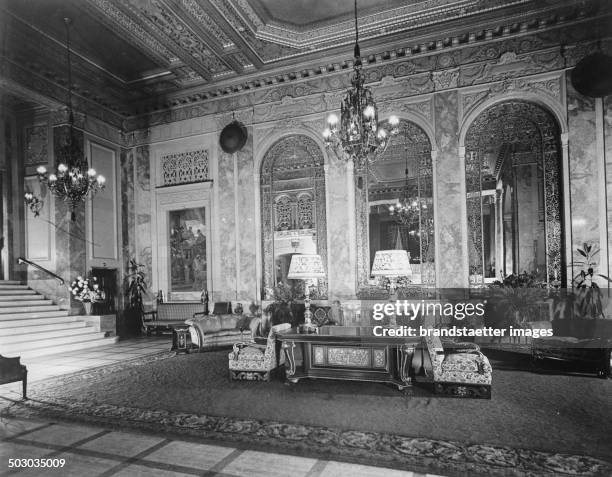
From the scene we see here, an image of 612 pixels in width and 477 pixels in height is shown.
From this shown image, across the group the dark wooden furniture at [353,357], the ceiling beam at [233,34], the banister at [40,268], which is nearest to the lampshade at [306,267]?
the dark wooden furniture at [353,357]

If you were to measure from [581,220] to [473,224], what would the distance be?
1.58 m

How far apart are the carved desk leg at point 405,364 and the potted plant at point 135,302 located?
23.1ft

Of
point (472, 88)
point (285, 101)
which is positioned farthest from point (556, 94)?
point (285, 101)

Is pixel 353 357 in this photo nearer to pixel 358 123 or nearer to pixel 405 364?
pixel 405 364

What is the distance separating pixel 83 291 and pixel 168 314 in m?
1.76

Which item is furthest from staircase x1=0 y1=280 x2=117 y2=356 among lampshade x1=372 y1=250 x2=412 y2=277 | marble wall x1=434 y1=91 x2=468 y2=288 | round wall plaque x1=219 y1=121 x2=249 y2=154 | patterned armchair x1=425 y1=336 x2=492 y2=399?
marble wall x1=434 y1=91 x2=468 y2=288

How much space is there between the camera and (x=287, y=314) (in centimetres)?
820

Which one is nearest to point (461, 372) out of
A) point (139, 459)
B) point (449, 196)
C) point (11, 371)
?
point (139, 459)

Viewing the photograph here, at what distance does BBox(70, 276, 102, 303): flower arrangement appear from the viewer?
347 inches

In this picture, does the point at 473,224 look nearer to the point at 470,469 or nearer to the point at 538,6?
the point at 538,6

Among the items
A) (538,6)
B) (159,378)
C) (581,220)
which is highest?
(538,6)

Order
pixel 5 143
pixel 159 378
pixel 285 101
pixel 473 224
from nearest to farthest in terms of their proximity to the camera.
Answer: pixel 159 378, pixel 473 224, pixel 285 101, pixel 5 143

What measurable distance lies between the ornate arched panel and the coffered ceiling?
153cm

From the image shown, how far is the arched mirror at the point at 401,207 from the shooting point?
766 centimetres
